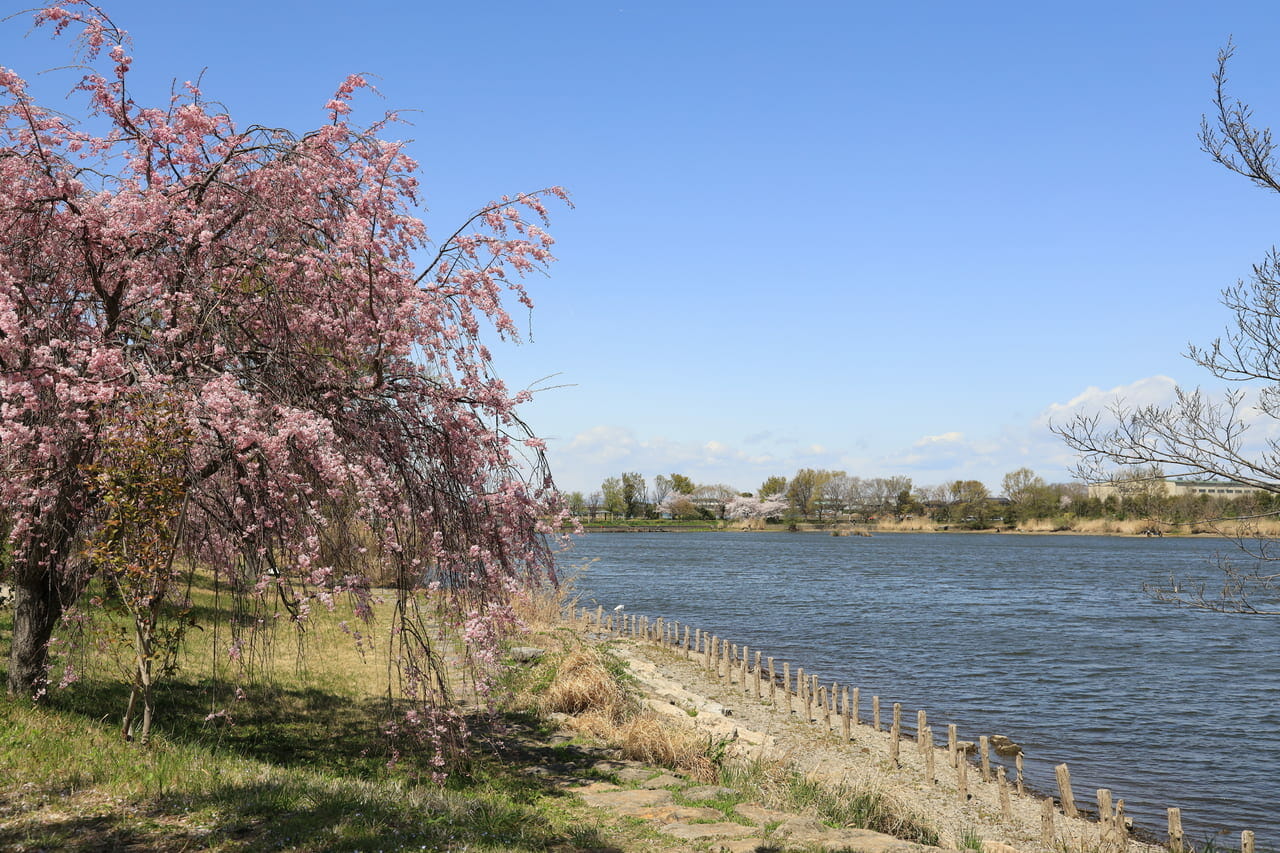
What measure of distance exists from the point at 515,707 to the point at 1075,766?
43.1 feet

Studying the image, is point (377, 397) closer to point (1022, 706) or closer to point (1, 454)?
point (1, 454)

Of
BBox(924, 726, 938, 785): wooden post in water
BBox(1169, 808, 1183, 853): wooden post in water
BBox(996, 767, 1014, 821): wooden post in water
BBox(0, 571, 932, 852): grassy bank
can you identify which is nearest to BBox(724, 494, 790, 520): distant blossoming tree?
BBox(924, 726, 938, 785): wooden post in water

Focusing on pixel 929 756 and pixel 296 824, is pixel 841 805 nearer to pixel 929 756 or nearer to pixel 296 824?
pixel 296 824

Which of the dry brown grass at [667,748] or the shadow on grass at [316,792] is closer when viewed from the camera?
the shadow on grass at [316,792]

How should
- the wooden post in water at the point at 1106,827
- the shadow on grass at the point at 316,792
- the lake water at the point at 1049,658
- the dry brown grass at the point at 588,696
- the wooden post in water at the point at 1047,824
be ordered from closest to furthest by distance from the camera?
1. the shadow on grass at the point at 316,792
2. the wooden post in water at the point at 1106,827
3. the wooden post in water at the point at 1047,824
4. the dry brown grass at the point at 588,696
5. the lake water at the point at 1049,658

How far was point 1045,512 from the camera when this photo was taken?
468ft

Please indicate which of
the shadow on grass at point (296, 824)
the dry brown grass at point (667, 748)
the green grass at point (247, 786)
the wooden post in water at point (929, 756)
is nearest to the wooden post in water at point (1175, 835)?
the wooden post in water at point (929, 756)

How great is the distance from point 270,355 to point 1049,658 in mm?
32675

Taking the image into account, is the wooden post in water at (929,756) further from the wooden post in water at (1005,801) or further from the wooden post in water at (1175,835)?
the wooden post in water at (1175,835)

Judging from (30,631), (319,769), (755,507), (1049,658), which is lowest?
(1049,658)

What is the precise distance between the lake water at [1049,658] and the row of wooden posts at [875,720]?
1.61 meters

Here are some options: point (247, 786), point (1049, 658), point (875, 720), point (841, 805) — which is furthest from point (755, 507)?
point (247, 786)

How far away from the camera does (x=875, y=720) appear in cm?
2175

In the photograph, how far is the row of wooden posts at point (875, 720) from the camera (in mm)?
12945
